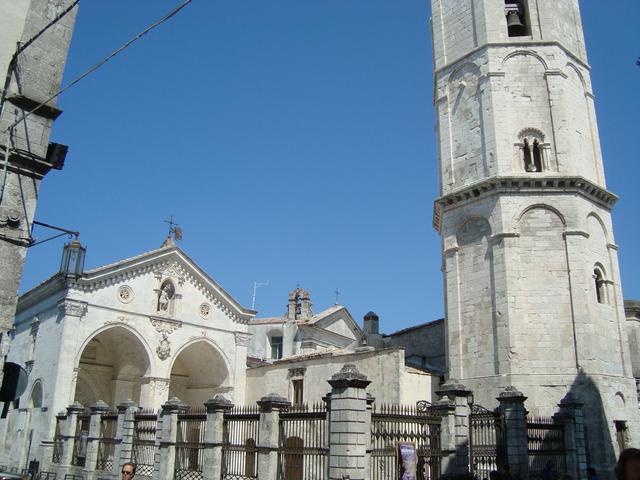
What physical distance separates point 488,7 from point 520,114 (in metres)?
5.00

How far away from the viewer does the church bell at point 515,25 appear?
24641 mm

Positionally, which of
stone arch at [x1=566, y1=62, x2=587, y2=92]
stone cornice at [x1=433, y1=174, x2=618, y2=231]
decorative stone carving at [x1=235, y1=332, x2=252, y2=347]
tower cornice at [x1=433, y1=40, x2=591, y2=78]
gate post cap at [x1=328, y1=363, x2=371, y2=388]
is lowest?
gate post cap at [x1=328, y1=363, x2=371, y2=388]

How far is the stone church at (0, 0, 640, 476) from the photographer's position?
67.6ft

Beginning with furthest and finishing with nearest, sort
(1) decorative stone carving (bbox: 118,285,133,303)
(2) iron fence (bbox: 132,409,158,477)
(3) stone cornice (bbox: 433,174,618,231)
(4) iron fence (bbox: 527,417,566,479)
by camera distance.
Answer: (1) decorative stone carving (bbox: 118,285,133,303) < (3) stone cornice (bbox: 433,174,618,231) < (2) iron fence (bbox: 132,409,158,477) < (4) iron fence (bbox: 527,417,566,479)

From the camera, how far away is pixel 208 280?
98.6 ft

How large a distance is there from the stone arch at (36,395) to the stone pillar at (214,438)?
13.3 meters

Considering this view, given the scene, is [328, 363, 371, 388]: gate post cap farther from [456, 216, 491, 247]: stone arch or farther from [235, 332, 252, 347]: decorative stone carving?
[235, 332, 252, 347]: decorative stone carving

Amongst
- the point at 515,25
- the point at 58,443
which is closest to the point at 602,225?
the point at 515,25

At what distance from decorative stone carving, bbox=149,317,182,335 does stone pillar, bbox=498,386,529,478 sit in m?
17.0

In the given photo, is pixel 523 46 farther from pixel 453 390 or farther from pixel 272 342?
pixel 272 342

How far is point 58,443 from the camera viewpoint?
22.6m

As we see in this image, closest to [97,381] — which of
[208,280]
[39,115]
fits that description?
[208,280]

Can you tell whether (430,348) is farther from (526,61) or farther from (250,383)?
Result: (526,61)

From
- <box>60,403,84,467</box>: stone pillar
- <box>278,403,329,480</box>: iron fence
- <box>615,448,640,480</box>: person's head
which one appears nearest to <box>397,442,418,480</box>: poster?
<box>278,403,329,480</box>: iron fence
